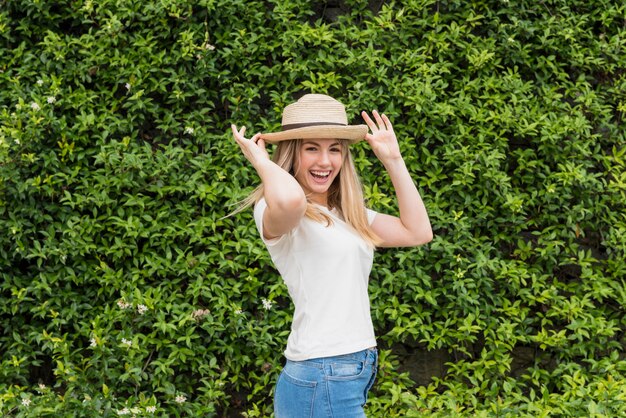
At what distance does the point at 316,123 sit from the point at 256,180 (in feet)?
6.37

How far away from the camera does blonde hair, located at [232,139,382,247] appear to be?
219 centimetres

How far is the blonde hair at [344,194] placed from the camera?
7.20 feet

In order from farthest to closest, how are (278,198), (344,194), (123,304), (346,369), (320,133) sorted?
(123,304) < (344,194) < (320,133) < (346,369) < (278,198)

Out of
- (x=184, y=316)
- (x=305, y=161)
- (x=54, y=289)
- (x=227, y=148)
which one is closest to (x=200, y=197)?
(x=227, y=148)

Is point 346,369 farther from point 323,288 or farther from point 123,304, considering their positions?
point 123,304

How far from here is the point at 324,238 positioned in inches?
Answer: 81.1

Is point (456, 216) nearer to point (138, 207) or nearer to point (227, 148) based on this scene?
point (227, 148)

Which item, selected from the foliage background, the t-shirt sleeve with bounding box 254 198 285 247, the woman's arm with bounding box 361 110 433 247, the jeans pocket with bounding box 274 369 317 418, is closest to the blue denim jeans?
the jeans pocket with bounding box 274 369 317 418

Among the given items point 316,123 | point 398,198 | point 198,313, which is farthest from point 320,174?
point 198,313

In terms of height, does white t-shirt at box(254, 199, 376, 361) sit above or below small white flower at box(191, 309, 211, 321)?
above

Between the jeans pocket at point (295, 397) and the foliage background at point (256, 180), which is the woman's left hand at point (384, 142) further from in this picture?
the foliage background at point (256, 180)

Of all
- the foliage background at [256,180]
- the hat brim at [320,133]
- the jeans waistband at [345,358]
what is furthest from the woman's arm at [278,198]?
the foliage background at [256,180]

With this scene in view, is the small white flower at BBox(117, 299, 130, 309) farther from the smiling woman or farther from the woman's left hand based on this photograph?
the woman's left hand

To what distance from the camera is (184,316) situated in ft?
12.4
